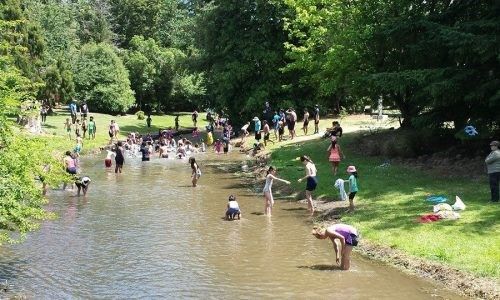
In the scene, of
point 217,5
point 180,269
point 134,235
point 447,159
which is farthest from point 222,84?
point 180,269

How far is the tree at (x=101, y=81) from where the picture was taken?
61.9m

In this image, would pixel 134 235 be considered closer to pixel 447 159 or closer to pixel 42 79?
pixel 447 159

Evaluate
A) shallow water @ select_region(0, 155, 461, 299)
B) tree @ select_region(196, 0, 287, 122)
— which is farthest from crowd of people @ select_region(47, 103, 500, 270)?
tree @ select_region(196, 0, 287, 122)

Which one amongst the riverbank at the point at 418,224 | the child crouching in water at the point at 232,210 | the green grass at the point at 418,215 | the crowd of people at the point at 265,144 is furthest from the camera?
the child crouching in water at the point at 232,210

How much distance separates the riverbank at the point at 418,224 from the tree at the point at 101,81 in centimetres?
3893

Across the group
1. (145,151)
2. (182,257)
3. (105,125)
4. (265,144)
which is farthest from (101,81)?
(182,257)

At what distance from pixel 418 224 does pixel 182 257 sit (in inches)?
266

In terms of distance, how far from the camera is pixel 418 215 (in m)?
17.8

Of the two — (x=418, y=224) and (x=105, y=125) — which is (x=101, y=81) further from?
(x=418, y=224)

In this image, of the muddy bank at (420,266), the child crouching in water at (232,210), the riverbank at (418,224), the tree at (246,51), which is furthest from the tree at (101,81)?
the child crouching in water at (232,210)

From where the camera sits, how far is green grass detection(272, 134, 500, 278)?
14398 mm

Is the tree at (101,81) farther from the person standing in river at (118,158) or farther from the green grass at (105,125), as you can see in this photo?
the person standing in river at (118,158)

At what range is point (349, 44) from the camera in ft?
100

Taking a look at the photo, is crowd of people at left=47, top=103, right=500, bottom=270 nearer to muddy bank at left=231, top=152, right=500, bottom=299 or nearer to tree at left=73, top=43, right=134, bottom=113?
muddy bank at left=231, top=152, right=500, bottom=299
